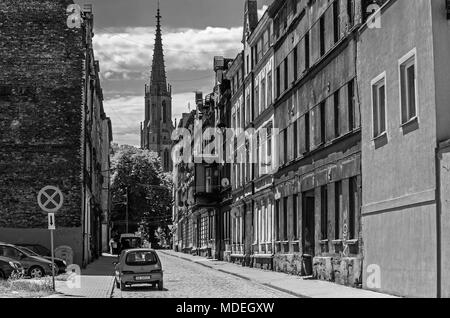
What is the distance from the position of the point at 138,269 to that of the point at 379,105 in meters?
9.07

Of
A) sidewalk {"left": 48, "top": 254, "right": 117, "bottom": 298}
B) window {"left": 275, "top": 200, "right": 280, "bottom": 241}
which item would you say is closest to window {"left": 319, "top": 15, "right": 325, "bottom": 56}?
window {"left": 275, "top": 200, "right": 280, "bottom": 241}

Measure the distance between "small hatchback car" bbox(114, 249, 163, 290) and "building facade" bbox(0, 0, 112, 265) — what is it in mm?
13522

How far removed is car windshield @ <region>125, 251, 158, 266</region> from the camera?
24781mm

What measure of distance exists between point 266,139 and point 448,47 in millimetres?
22489

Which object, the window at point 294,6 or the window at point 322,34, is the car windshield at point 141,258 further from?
the window at point 294,6

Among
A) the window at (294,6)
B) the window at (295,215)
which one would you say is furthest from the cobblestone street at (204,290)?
the window at (294,6)

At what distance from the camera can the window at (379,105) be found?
877 inches

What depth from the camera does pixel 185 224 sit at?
87.9 m

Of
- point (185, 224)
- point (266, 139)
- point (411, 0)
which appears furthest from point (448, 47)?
point (185, 224)

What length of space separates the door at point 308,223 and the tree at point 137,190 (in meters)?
61.4

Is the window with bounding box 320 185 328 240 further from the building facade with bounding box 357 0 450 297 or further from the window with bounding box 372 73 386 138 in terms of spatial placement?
the window with bounding box 372 73 386 138

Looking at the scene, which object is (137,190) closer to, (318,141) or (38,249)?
(38,249)

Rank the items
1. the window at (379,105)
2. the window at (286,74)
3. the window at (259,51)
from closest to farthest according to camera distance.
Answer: the window at (379,105) → the window at (286,74) → the window at (259,51)

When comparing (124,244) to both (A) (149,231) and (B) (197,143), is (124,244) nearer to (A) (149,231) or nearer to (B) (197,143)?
(B) (197,143)
